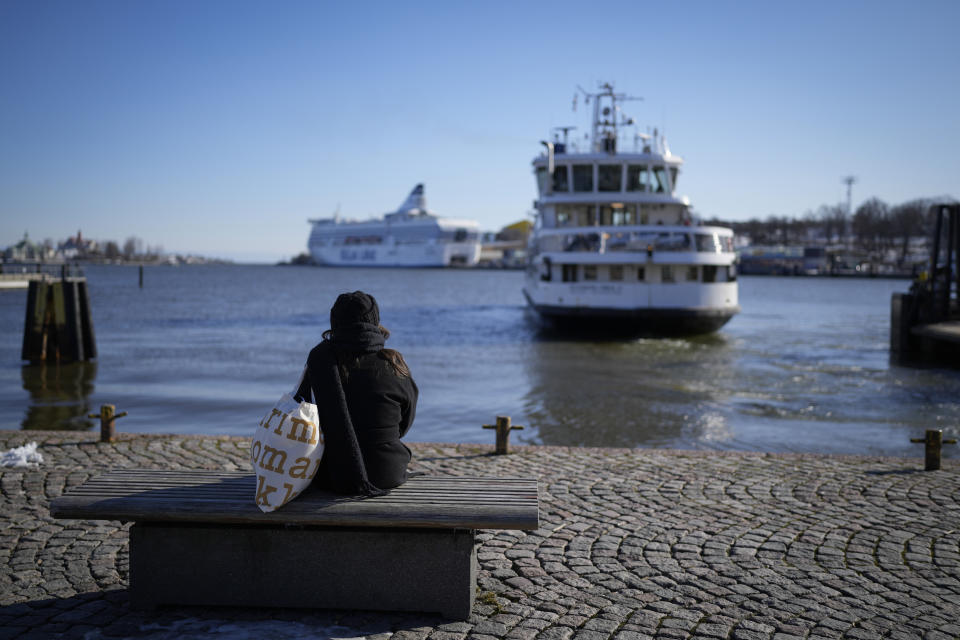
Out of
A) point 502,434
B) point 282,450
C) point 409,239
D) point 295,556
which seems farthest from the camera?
point 409,239

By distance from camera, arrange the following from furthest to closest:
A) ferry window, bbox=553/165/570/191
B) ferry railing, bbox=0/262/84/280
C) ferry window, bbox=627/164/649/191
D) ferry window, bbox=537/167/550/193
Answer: ferry window, bbox=537/167/550/193 < ferry window, bbox=553/165/570/191 < ferry window, bbox=627/164/649/191 < ferry railing, bbox=0/262/84/280

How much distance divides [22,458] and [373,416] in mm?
4623

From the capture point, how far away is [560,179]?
3312 cm

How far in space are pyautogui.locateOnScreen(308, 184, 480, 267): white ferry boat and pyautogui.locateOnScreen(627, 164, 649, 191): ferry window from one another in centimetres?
9523

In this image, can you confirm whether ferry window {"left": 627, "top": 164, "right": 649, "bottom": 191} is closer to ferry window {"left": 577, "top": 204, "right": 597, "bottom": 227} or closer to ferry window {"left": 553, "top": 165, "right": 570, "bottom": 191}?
ferry window {"left": 577, "top": 204, "right": 597, "bottom": 227}

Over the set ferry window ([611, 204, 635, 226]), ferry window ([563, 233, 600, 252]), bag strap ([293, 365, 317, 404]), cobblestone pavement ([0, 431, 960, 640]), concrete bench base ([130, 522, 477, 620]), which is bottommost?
cobblestone pavement ([0, 431, 960, 640])

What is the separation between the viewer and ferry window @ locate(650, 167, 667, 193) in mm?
32625

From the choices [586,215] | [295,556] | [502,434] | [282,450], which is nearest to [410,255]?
[586,215]

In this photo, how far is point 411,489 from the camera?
421 cm

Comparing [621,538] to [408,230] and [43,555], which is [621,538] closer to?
[43,555]

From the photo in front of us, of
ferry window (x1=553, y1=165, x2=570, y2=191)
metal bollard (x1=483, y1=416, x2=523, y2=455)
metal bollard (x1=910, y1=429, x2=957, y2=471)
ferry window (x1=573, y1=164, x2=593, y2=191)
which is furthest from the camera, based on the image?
ferry window (x1=553, y1=165, x2=570, y2=191)

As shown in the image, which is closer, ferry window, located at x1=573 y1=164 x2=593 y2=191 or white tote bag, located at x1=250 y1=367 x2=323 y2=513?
white tote bag, located at x1=250 y1=367 x2=323 y2=513

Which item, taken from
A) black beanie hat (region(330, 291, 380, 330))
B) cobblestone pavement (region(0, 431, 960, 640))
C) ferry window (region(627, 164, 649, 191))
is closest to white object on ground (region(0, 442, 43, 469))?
cobblestone pavement (region(0, 431, 960, 640))

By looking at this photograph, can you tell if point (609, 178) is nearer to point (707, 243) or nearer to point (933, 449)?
point (707, 243)
